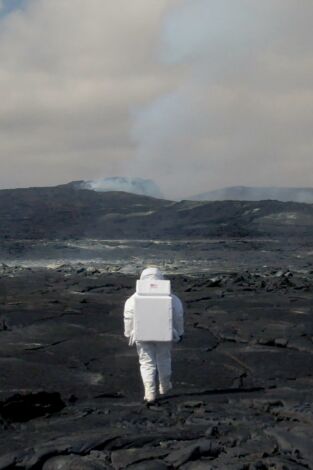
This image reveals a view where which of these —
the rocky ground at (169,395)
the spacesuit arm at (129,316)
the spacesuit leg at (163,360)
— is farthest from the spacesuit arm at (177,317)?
the rocky ground at (169,395)

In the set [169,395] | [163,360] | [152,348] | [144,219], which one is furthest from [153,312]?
[144,219]

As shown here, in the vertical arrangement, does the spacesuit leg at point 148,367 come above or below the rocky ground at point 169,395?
above

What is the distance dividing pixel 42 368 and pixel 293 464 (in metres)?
6.57

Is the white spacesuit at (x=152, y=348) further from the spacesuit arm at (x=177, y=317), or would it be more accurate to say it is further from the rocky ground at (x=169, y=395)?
the rocky ground at (x=169, y=395)

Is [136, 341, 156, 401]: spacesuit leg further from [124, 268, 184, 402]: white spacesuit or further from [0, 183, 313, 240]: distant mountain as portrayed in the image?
[0, 183, 313, 240]: distant mountain

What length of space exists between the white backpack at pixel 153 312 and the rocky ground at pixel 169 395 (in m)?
0.87

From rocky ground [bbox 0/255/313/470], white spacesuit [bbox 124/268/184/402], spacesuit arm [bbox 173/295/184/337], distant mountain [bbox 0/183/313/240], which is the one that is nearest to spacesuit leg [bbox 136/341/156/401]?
white spacesuit [bbox 124/268/184/402]

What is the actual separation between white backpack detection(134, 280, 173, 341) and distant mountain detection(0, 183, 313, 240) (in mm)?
58130

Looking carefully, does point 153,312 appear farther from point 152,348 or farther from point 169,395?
point 169,395

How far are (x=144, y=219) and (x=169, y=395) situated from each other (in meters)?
78.3

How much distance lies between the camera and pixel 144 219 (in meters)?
87.8

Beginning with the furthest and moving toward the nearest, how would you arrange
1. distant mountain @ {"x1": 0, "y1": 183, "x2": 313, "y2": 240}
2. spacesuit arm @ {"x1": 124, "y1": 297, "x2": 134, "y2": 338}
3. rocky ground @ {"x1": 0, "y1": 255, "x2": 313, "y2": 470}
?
distant mountain @ {"x1": 0, "y1": 183, "x2": 313, "y2": 240}
spacesuit arm @ {"x1": 124, "y1": 297, "x2": 134, "y2": 338}
rocky ground @ {"x1": 0, "y1": 255, "x2": 313, "y2": 470}

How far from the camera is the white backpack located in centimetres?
895

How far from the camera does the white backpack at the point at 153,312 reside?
8945 millimetres
